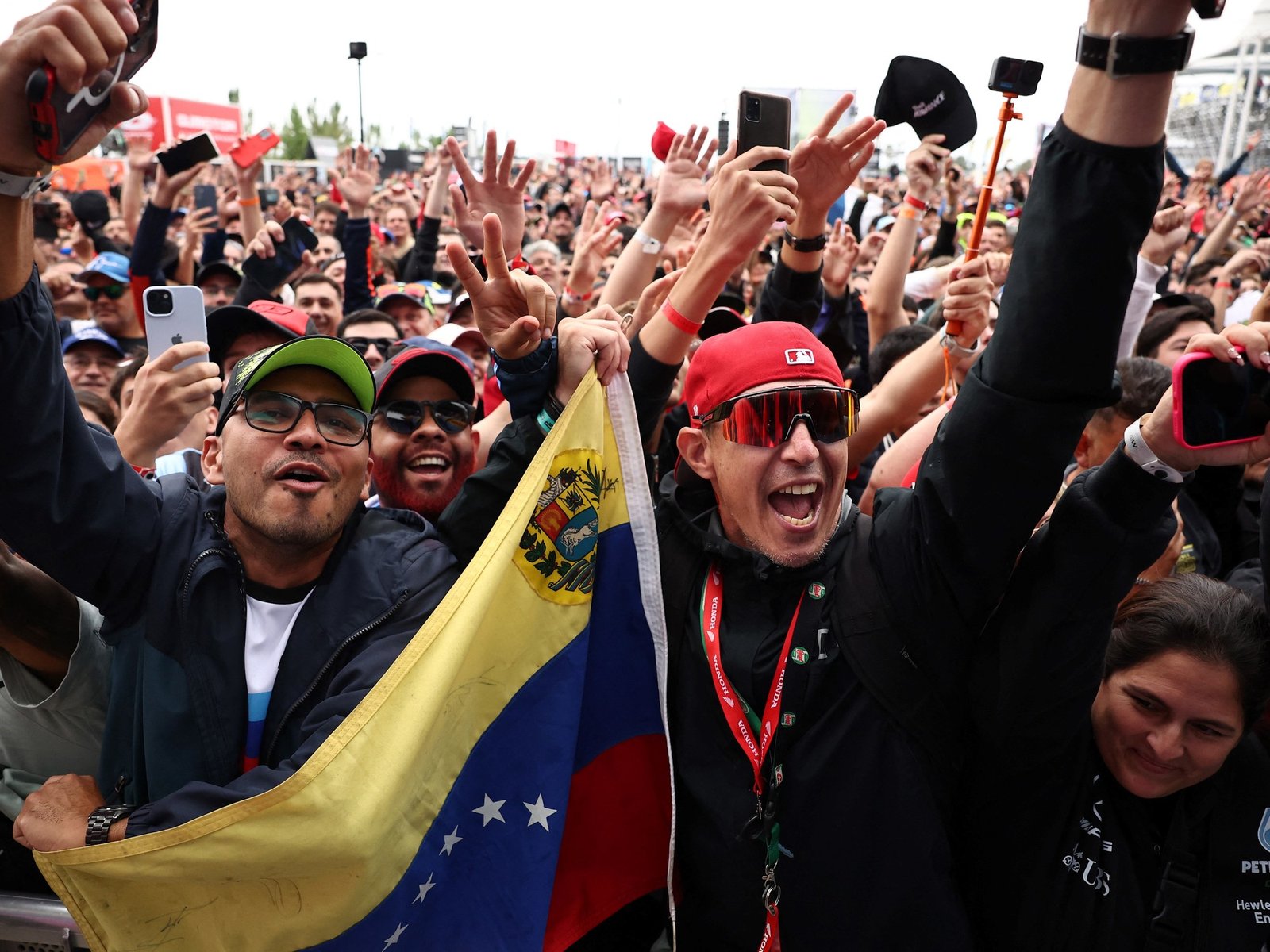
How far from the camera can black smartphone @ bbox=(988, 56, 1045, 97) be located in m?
2.64

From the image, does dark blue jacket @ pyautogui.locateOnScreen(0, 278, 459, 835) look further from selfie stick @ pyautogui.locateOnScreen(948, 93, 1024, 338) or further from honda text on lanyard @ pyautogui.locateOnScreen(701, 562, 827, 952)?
selfie stick @ pyautogui.locateOnScreen(948, 93, 1024, 338)

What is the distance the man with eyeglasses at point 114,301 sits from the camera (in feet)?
19.3

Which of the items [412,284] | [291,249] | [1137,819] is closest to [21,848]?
[1137,819]

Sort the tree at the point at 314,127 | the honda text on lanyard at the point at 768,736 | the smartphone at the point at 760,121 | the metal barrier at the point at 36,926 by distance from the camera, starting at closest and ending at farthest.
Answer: the honda text on lanyard at the point at 768,736, the metal barrier at the point at 36,926, the smartphone at the point at 760,121, the tree at the point at 314,127

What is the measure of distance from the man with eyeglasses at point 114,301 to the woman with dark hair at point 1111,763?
553 centimetres

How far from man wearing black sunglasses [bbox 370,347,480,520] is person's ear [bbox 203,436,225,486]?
27.4 inches

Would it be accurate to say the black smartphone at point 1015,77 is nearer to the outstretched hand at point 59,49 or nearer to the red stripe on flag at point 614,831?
the red stripe on flag at point 614,831

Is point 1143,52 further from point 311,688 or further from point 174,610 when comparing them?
point 174,610

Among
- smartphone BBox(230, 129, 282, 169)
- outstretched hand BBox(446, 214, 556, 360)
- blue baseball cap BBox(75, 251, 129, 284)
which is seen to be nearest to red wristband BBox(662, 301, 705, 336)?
outstretched hand BBox(446, 214, 556, 360)

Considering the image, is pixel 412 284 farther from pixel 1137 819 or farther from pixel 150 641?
pixel 1137 819

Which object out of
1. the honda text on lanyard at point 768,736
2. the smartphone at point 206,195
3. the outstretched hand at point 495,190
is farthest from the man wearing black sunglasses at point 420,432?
the smartphone at point 206,195

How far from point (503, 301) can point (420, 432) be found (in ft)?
3.31

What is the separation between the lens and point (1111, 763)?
78.0 inches

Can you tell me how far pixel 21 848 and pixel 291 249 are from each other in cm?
404
